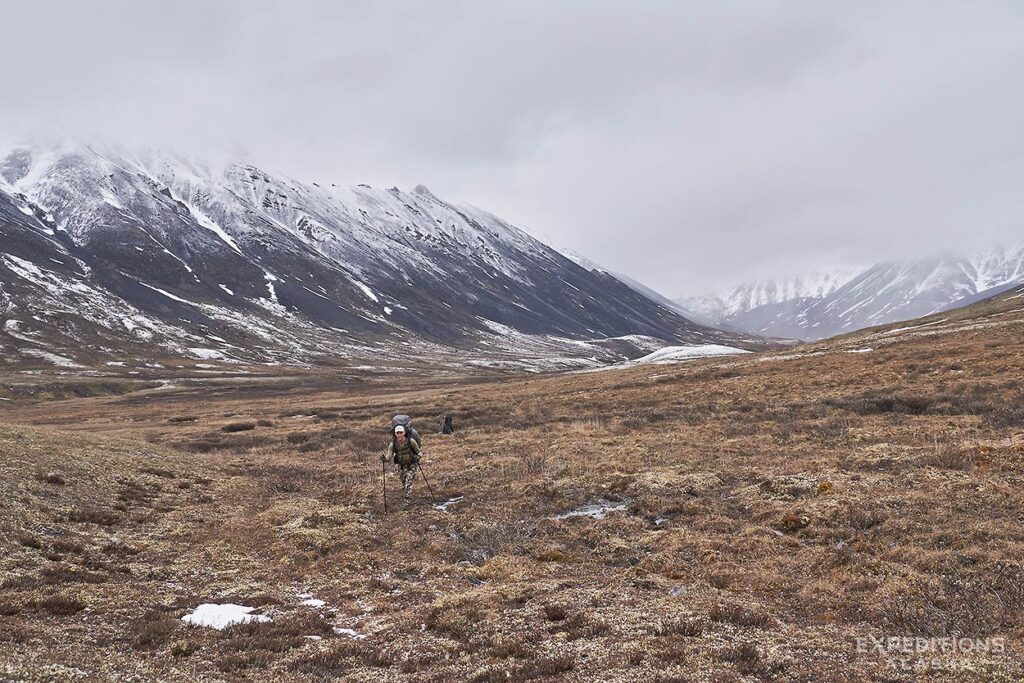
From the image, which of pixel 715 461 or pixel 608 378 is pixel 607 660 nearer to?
pixel 715 461

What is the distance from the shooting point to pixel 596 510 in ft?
77.9

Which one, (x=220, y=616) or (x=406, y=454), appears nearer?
(x=220, y=616)

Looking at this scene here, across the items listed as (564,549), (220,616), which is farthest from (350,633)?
(564,549)

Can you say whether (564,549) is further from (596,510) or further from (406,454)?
(406,454)

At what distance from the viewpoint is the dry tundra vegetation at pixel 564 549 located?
11625 millimetres

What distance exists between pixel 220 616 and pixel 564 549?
1050 centimetres

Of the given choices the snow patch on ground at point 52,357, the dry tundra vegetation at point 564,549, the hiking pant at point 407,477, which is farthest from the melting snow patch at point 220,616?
the snow patch on ground at point 52,357

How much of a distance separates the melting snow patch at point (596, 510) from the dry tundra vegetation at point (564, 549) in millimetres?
329

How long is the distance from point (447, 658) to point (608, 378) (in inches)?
2567

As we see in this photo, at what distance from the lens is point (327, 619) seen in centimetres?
1455

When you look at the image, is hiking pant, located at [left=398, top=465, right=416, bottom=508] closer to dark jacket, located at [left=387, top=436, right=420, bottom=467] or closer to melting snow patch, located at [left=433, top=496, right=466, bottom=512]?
dark jacket, located at [left=387, top=436, right=420, bottom=467]

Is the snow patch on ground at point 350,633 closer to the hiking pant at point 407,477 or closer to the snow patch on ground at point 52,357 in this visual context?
the hiking pant at point 407,477

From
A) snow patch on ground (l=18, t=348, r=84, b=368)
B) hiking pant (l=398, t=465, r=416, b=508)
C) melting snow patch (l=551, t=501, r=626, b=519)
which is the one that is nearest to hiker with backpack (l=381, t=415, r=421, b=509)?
hiking pant (l=398, t=465, r=416, b=508)

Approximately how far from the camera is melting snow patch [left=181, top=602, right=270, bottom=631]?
13.7 m
